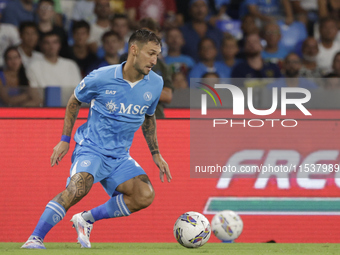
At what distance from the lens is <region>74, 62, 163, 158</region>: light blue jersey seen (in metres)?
4.83

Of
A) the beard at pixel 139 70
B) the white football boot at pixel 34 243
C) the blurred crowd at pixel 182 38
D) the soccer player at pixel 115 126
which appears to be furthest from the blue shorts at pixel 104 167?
the blurred crowd at pixel 182 38

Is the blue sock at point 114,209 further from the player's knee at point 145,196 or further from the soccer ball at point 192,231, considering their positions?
the soccer ball at point 192,231

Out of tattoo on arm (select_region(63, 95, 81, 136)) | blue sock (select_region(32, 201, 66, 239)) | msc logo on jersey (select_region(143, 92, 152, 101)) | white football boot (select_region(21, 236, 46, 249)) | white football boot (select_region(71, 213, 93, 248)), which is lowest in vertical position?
white football boot (select_region(71, 213, 93, 248))

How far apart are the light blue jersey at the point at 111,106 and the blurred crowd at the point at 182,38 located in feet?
8.91

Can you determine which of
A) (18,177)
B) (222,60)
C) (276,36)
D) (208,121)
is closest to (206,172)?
(208,121)

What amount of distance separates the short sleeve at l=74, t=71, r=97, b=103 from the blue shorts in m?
0.45

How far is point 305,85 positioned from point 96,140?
2951 mm

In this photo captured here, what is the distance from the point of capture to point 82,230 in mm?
5152

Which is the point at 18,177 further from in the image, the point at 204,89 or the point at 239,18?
the point at 239,18

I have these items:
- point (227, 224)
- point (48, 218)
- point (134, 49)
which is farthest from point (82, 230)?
point (134, 49)

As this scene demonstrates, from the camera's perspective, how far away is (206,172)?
621 cm

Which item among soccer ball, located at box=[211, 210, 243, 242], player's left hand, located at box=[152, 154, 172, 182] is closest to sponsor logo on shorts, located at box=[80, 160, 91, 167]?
player's left hand, located at box=[152, 154, 172, 182]

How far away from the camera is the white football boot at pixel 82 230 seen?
5102mm

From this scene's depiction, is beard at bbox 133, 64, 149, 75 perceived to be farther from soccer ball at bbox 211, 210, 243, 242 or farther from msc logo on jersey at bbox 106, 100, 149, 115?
soccer ball at bbox 211, 210, 243, 242
